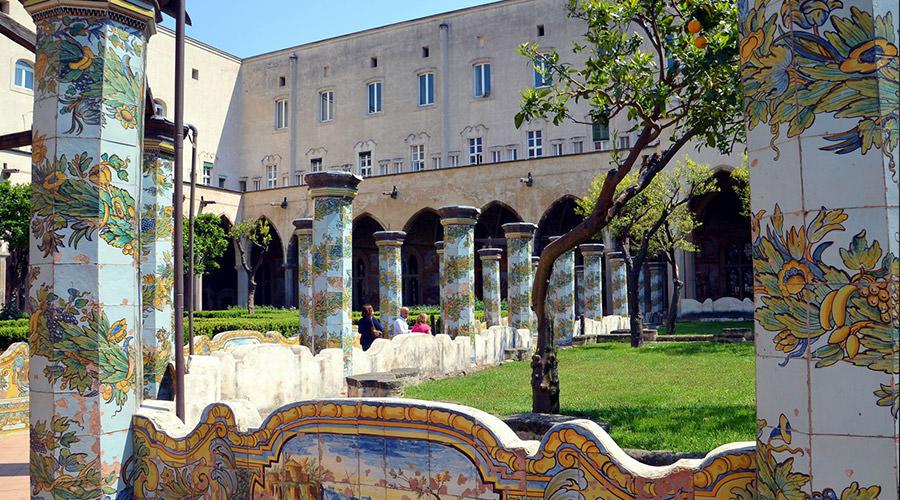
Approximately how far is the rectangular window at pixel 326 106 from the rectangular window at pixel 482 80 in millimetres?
8374

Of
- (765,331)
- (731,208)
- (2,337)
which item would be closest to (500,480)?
(765,331)

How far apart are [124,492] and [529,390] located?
645 cm

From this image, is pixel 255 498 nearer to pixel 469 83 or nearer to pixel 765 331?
pixel 765 331

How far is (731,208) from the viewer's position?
31922 mm

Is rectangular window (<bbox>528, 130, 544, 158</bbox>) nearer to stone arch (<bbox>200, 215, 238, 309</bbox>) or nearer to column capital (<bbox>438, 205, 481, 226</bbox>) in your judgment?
stone arch (<bbox>200, 215, 238, 309</bbox>)

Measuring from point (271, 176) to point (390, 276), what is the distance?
87.9 feet

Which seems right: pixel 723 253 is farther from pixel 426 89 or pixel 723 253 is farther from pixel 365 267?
pixel 365 267

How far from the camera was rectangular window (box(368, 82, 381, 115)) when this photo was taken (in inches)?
1526

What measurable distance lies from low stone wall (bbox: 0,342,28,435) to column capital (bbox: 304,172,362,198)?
4153 mm

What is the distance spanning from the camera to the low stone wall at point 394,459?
3207 mm

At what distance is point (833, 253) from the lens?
2.63 meters

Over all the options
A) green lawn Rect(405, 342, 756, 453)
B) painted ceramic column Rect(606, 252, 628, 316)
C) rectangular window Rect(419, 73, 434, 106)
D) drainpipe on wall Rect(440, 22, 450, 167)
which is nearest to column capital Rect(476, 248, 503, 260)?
green lawn Rect(405, 342, 756, 453)

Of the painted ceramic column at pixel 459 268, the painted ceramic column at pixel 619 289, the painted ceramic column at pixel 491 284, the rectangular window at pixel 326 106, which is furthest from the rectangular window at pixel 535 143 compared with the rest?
the painted ceramic column at pixel 459 268

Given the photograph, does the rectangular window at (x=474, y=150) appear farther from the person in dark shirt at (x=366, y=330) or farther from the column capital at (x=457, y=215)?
the person in dark shirt at (x=366, y=330)
